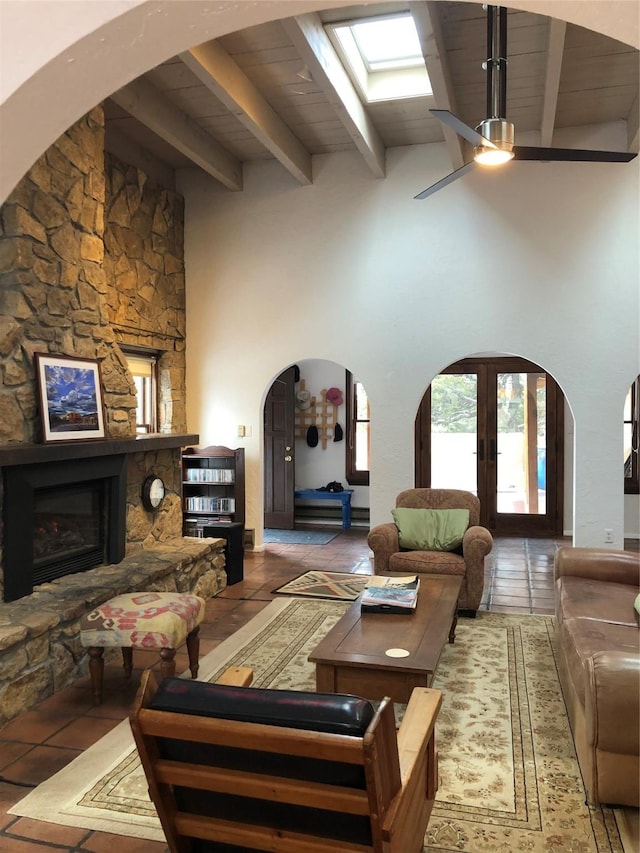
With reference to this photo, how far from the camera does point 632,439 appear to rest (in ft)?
25.6

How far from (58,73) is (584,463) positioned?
18.2ft

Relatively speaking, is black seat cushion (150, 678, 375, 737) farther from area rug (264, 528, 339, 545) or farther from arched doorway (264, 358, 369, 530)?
arched doorway (264, 358, 369, 530)

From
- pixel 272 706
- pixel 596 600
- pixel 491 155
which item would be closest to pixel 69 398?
pixel 491 155

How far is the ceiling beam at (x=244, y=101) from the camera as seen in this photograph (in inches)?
170

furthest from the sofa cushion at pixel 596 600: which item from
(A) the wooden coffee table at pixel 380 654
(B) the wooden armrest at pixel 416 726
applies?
(B) the wooden armrest at pixel 416 726

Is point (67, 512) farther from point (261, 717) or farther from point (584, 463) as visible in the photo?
point (584, 463)

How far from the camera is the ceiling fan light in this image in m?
3.51

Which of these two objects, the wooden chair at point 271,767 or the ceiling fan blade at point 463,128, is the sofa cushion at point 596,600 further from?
the ceiling fan blade at point 463,128

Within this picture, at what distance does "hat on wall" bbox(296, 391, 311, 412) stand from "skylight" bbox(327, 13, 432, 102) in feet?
13.8

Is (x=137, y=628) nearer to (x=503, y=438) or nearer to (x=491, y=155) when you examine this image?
(x=491, y=155)

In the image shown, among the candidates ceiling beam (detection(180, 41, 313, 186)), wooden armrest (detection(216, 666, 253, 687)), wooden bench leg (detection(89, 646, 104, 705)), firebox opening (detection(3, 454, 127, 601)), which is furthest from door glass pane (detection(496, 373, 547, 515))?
wooden armrest (detection(216, 666, 253, 687))

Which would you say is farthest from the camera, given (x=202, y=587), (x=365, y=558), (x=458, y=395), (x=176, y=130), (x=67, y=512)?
(x=458, y=395)

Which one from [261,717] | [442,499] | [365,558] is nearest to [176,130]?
[442,499]

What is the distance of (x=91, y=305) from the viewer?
4508mm
